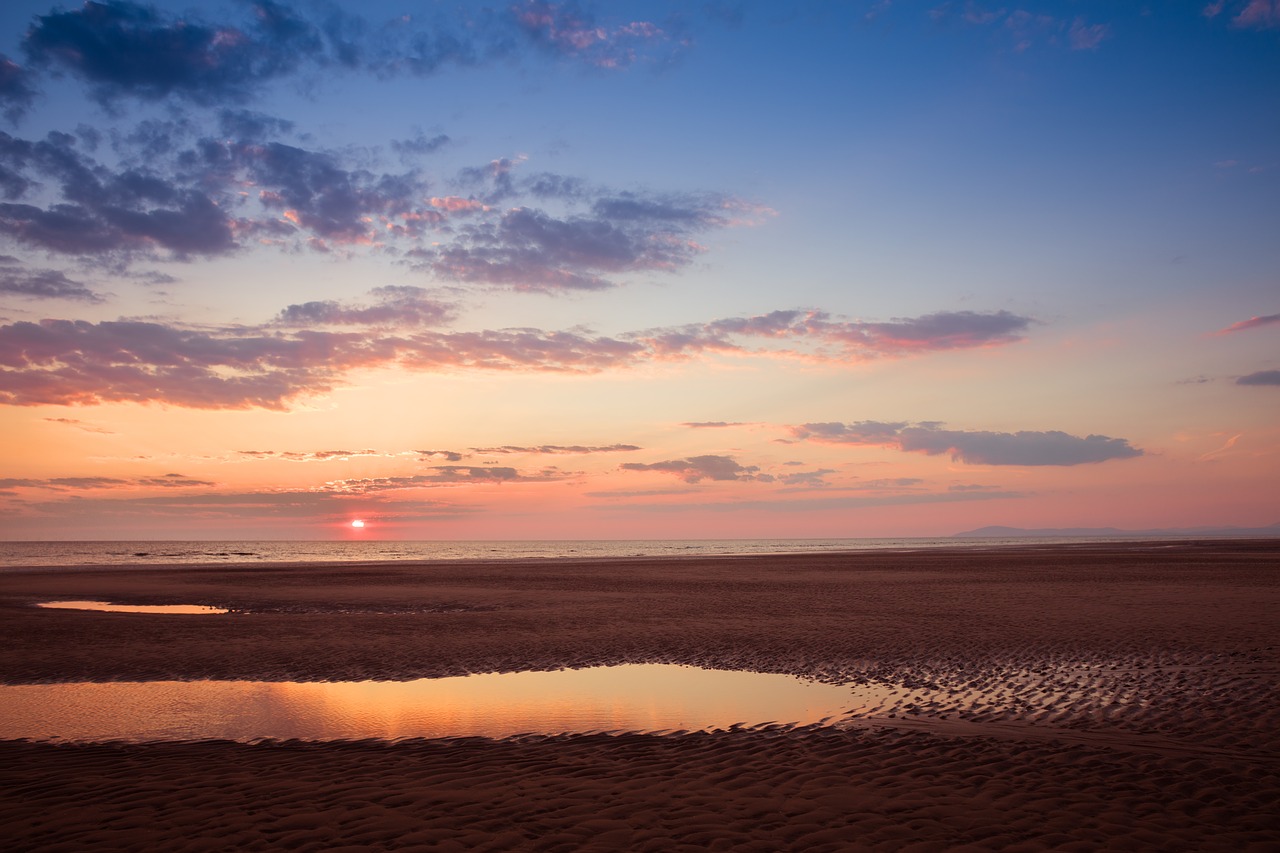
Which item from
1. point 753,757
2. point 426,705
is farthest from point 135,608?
point 753,757

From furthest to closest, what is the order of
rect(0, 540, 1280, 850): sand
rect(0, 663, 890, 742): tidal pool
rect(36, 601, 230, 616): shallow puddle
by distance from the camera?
rect(36, 601, 230, 616): shallow puddle
rect(0, 663, 890, 742): tidal pool
rect(0, 540, 1280, 850): sand

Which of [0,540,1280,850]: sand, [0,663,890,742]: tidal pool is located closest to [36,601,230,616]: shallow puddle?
[0,540,1280,850]: sand

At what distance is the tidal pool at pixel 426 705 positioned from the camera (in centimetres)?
1288

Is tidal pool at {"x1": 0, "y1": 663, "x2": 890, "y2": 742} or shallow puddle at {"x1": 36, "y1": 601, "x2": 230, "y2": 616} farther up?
tidal pool at {"x1": 0, "y1": 663, "x2": 890, "y2": 742}

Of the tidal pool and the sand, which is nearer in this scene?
the sand

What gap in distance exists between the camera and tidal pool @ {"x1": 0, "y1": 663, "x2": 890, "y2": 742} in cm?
1288

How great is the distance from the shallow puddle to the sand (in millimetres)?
6417

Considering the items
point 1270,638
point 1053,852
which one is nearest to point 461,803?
point 1053,852

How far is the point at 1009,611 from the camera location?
93.3ft

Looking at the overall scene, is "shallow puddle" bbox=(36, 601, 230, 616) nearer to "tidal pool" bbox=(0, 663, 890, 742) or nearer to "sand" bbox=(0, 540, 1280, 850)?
"sand" bbox=(0, 540, 1280, 850)

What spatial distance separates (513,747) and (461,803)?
283 centimetres

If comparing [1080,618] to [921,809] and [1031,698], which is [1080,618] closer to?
[1031,698]

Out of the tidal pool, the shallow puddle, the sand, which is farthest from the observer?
the shallow puddle

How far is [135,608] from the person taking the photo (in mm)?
33875
